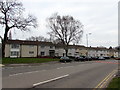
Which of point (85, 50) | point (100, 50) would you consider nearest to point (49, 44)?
point (85, 50)

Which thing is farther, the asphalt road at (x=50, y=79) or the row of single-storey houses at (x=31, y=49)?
the row of single-storey houses at (x=31, y=49)

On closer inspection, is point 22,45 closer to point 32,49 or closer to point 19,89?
point 32,49

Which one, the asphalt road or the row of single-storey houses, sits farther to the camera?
the row of single-storey houses

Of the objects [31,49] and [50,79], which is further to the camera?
[31,49]

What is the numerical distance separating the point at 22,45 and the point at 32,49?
5.04 m

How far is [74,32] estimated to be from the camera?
72.3 meters

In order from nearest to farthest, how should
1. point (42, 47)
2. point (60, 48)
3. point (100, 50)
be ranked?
point (42, 47), point (60, 48), point (100, 50)

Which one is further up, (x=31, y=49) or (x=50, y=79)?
(x=31, y=49)

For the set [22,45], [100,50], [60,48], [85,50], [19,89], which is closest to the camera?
[19,89]

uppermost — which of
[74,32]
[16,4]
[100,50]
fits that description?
[16,4]

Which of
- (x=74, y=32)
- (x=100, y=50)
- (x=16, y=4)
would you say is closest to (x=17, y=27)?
(x=16, y=4)

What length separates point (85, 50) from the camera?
113188mm

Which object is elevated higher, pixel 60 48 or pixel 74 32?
pixel 74 32

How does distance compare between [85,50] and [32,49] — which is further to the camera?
[85,50]
